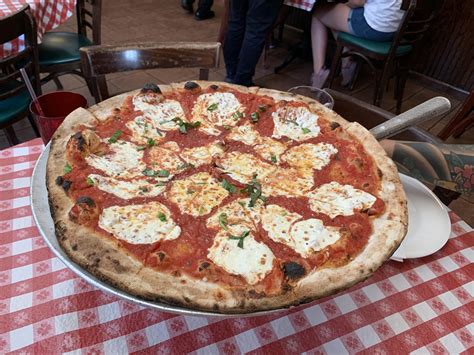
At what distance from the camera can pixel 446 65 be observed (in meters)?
4.07

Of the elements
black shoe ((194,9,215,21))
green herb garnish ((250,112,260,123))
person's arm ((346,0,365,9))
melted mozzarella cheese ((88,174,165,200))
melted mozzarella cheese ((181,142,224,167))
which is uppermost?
person's arm ((346,0,365,9))

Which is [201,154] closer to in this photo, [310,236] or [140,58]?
[310,236]

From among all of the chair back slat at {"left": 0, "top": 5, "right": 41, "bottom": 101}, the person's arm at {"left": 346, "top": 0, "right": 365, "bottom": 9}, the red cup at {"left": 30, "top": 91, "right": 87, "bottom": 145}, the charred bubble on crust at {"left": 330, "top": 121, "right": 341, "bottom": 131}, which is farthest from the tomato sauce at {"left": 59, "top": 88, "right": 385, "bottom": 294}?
the person's arm at {"left": 346, "top": 0, "right": 365, "bottom": 9}

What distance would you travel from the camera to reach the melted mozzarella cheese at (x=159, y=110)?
1.47 m

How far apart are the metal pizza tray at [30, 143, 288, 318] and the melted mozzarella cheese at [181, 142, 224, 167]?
45 centimetres

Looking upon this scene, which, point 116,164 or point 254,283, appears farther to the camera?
point 116,164

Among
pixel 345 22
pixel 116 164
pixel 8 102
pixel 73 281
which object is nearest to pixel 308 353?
pixel 73 281

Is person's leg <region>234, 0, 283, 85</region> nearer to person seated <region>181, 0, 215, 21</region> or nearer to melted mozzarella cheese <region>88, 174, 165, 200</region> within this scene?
person seated <region>181, 0, 215, 21</region>

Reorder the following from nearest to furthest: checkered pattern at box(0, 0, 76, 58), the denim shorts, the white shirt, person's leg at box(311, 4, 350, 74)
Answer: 1. checkered pattern at box(0, 0, 76, 58)
2. the white shirt
3. the denim shorts
4. person's leg at box(311, 4, 350, 74)

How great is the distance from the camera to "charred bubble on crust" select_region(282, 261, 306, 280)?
0.94m

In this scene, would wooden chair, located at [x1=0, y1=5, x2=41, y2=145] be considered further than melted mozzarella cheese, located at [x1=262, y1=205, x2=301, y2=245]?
Yes

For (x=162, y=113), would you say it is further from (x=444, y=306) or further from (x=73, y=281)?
(x=444, y=306)

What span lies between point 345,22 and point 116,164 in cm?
292

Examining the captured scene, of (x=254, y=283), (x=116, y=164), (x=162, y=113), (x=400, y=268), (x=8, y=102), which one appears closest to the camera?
(x=254, y=283)
